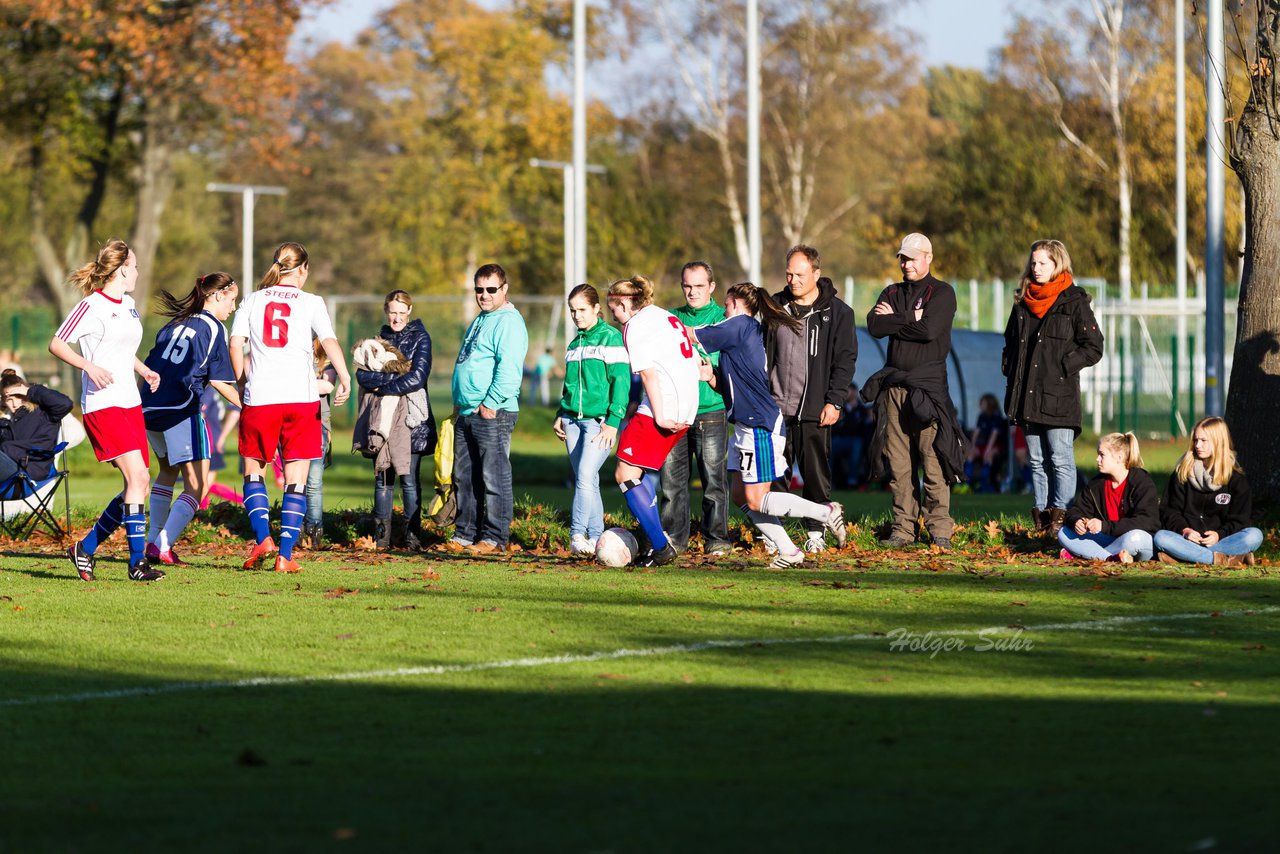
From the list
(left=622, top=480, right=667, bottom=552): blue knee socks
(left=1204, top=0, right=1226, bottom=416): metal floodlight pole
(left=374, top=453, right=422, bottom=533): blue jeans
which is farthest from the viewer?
(left=1204, top=0, right=1226, bottom=416): metal floodlight pole

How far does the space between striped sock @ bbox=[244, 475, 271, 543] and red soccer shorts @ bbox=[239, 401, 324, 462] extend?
315 mm

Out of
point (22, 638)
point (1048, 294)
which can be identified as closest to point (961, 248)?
point (1048, 294)

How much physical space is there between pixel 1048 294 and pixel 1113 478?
1.45 metres

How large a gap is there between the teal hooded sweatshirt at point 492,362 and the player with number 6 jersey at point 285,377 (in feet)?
5.27

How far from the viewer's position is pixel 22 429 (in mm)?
A: 13398

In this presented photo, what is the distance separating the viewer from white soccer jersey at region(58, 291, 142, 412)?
35.1ft

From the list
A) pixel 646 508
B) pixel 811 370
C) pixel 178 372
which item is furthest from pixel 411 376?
pixel 811 370

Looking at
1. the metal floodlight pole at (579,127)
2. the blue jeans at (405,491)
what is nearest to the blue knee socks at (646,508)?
the blue jeans at (405,491)

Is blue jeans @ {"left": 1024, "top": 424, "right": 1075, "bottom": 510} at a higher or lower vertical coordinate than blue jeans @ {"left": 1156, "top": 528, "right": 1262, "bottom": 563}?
higher

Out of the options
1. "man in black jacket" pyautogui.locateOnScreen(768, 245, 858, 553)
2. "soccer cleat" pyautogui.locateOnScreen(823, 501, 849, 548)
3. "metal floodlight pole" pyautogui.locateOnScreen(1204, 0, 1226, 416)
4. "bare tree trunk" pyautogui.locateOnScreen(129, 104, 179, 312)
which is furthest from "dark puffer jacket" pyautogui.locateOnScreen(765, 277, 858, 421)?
"bare tree trunk" pyautogui.locateOnScreen(129, 104, 179, 312)

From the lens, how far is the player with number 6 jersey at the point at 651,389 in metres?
11.0

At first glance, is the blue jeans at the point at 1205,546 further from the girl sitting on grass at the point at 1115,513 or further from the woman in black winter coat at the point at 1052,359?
the woman in black winter coat at the point at 1052,359

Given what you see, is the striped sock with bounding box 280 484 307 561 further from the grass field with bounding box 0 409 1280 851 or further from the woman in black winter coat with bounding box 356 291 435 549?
the woman in black winter coat with bounding box 356 291 435 549

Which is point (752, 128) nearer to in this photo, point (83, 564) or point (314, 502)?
point (314, 502)
